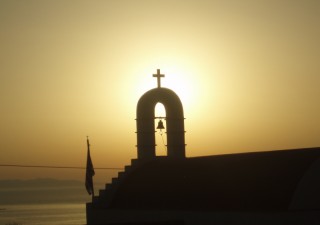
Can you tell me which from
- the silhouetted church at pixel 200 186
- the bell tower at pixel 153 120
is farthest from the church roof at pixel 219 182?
the bell tower at pixel 153 120

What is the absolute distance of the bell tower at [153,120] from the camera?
4100cm

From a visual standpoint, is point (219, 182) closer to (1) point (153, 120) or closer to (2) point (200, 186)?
(2) point (200, 186)

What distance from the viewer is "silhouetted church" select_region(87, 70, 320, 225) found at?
2956 centimetres

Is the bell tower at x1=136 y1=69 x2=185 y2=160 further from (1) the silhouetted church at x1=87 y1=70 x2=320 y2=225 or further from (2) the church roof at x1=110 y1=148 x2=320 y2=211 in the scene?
(2) the church roof at x1=110 y1=148 x2=320 y2=211

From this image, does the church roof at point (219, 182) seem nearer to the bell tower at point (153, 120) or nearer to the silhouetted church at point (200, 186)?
the silhouetted church at point (200, 186)

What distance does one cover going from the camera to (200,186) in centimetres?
3500

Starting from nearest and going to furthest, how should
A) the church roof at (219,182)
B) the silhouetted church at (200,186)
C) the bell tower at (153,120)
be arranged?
the silhouetted church at (200,186)
the church roof at (219,182)
the bell tower at (153,120)

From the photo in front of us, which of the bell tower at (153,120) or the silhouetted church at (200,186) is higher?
the bell tower at (153,120)

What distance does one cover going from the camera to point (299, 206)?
29031 mm

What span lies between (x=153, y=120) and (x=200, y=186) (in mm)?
7306

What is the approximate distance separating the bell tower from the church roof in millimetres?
1016

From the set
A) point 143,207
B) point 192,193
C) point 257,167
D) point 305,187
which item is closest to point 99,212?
point 143,207

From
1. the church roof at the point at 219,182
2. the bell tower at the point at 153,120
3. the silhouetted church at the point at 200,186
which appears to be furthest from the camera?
the bell tower at the point at 153,120

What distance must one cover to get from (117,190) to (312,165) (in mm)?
13186
